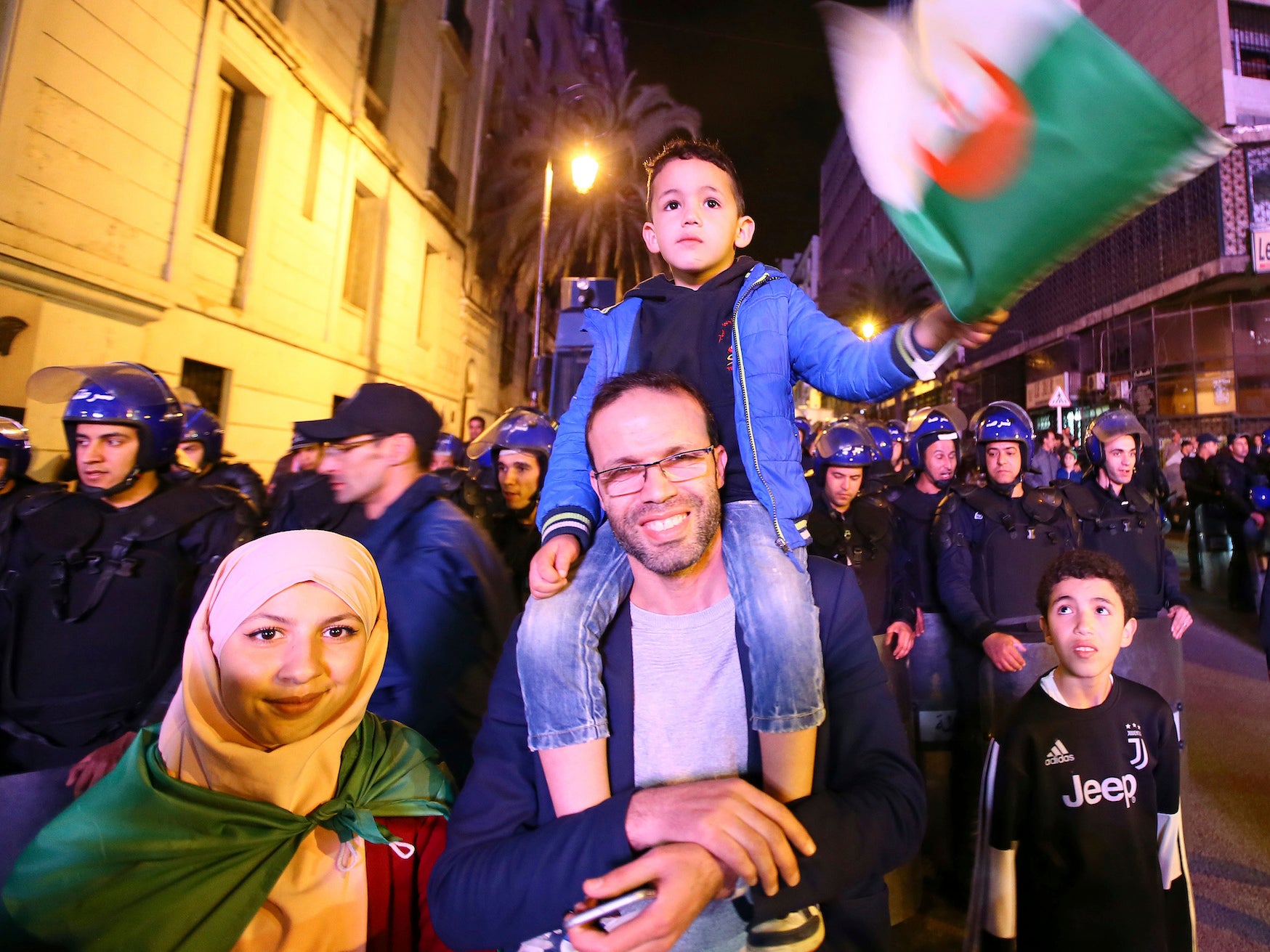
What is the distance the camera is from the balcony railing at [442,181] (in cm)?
1688

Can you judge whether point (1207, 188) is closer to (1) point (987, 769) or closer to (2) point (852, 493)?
(2) point (852, 493)

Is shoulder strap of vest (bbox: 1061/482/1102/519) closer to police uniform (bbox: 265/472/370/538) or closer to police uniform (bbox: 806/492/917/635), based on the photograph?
police uniform (bbox: 806/492/917/635)

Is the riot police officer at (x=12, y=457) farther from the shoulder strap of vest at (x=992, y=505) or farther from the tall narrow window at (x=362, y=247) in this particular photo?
the tall narrow window at (x=362, y=247)

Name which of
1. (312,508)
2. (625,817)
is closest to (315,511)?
(312,508)

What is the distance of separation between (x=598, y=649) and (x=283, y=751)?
878 millimetres

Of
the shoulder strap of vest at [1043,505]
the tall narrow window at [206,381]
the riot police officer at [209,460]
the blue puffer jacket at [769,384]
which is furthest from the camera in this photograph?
the tall narrow window at [206,381]

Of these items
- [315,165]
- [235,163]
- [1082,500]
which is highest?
[315,165]

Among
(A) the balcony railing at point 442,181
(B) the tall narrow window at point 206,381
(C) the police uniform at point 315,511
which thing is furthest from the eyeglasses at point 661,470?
(A) the balcony railing at point 442,181

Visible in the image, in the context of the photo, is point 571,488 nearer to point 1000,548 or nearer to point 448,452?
point 1000,548

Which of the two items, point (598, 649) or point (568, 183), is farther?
point (568, 183)

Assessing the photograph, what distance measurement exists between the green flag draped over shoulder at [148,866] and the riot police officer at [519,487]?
10.2ft

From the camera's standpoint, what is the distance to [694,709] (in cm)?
160

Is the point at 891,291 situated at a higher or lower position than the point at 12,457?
higher

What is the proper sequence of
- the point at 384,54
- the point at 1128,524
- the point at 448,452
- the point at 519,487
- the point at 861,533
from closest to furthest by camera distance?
the point at 861,533 → the point at 1128,524 → the point at 519,487 → the point at 448,452 → the point at 384,54
